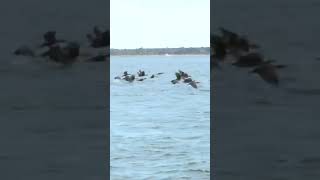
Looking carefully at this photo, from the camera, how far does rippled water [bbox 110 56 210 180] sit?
5.36 metres
